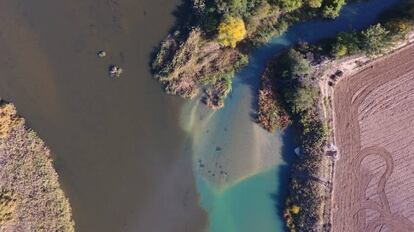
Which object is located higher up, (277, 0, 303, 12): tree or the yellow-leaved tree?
(277, 0, 303, 12): tree

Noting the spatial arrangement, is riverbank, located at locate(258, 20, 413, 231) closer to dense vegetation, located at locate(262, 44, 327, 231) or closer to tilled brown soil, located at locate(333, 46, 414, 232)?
dense vegetation, located at locate(262, 44, 327, 231)

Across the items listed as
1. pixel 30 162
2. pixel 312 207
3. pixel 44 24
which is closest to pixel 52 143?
pixel 30 162

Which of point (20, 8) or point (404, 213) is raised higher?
point (20, 8)

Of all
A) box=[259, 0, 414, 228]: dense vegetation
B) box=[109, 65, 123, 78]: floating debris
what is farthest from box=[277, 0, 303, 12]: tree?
box=[109, 65, 123, 78]: floating debris

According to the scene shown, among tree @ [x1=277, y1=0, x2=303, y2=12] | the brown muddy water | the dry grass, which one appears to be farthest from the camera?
the brown muddy water

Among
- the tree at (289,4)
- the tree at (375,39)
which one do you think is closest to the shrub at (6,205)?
the tree at (289,4)

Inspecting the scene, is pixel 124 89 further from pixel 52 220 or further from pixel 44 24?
pixel 52 220

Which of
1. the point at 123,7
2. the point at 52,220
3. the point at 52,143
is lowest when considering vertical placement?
the point at 52,220
